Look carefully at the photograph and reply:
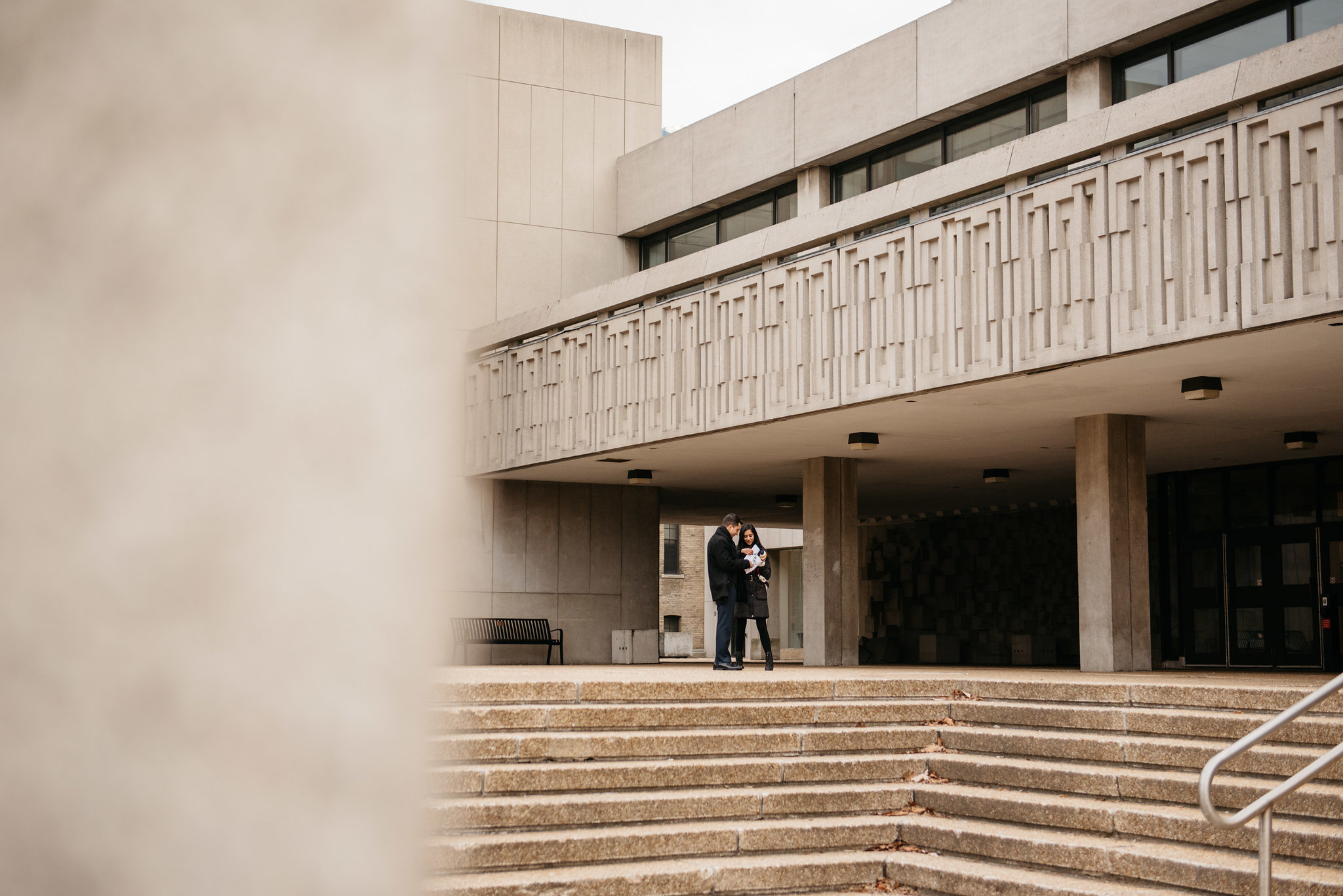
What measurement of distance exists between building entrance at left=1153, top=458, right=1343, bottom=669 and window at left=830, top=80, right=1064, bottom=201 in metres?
7.80

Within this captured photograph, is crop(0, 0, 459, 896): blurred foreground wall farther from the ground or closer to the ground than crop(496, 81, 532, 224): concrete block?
closer to the ground

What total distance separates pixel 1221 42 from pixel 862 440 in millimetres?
7056

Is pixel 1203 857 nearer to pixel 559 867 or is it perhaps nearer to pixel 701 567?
pixel 559 867

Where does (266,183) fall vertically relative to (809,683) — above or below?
above

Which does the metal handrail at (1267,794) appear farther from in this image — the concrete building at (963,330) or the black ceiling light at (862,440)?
the black ceiling light at (862,440)

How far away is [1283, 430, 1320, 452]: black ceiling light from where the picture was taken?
17.9 metres

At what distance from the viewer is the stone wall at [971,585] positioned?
2678cm

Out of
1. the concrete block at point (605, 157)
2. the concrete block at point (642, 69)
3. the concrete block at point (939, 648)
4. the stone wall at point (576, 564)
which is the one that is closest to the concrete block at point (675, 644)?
the concrete block at point (939, 648)

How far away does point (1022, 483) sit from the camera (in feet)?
80.1

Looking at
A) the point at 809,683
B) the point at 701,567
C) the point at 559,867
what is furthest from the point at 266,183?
the point at 701,567

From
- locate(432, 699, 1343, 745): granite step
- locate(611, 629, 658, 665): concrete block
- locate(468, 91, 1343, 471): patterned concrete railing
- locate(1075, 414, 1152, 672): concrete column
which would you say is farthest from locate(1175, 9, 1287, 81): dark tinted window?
locate(611, 629, 658, 665): concrete block

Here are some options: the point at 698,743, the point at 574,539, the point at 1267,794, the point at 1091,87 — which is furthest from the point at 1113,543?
the point at 574,539

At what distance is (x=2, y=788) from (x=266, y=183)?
295 mm

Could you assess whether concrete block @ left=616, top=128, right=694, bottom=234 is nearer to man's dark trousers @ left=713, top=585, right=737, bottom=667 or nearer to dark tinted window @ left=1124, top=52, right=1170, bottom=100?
dark tinted window @ left=1124, top=52, right=1170, bottom=100
